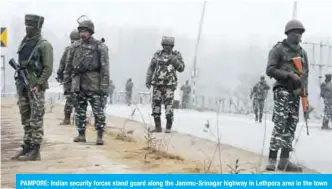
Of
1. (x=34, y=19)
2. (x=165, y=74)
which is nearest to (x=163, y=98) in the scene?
(x=165, y=74)

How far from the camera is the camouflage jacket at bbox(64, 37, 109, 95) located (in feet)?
27.8

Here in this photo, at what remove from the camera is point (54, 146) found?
857 cm

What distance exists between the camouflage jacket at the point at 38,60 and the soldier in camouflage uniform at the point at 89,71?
125 cm

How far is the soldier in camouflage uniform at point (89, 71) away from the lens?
27.7ft

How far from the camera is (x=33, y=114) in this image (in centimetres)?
717

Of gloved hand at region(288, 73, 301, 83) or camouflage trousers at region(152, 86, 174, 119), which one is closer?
gloved hand at region(288, 73, 301, 83)

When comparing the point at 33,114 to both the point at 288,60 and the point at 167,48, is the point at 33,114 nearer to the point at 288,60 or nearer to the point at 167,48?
the point at 288,60

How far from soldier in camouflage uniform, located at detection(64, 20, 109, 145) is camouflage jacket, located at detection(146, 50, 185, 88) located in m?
2.51

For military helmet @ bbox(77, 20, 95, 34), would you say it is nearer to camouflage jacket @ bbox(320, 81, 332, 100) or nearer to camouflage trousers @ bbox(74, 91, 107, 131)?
camouflage trousers @ bbox(74, 91, 107, 131)

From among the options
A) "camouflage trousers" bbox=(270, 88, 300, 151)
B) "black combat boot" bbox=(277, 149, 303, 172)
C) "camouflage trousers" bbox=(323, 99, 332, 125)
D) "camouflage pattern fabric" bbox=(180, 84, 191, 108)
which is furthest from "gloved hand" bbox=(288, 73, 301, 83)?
"camouflage pattern fabric" bbox=(180, 84, 191, 108)

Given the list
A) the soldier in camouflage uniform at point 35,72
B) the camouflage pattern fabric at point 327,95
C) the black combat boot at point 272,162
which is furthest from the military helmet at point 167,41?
the camouflage pattern fabric at point 327,95

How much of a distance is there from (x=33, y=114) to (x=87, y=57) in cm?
156
